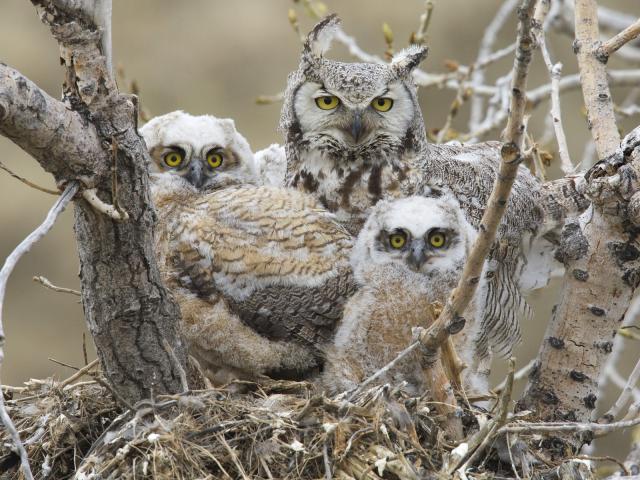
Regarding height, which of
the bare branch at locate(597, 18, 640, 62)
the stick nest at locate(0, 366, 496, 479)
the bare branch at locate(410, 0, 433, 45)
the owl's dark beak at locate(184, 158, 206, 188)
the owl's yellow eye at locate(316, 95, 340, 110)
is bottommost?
the stick nest at locate(0, 366, 496, 479)

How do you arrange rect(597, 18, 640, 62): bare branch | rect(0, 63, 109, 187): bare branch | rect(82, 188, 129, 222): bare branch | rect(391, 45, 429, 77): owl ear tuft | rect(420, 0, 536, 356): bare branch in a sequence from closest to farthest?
rect(420, 0, 536, 356): bare branch < rect(0, 63, 109, 187): bare branch < rect(82, 188, 129, 222): bare branch < rect(597, 18, 640, 62): bare branch < rect(391, 45, 429, 77): owl ear tuft

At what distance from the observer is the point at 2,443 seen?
9.50ft

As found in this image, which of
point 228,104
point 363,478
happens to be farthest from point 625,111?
point 228,104

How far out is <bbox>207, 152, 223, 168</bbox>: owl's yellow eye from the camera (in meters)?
3.61

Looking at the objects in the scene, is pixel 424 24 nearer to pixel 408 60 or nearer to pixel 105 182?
pixel 408 60

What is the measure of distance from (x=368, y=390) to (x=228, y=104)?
5984mm

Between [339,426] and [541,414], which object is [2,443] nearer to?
[339,426]

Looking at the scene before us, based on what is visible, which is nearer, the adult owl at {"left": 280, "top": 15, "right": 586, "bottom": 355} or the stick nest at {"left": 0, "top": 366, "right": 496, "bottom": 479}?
the stick nest at {"left": 0, "top": 366, "right": 496, "bottom": 479}

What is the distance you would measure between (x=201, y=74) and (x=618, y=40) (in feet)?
18.9

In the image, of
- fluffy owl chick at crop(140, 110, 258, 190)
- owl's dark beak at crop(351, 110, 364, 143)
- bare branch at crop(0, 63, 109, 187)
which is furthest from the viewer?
fluffy owl chick at crop(140, 110, 258, 190)

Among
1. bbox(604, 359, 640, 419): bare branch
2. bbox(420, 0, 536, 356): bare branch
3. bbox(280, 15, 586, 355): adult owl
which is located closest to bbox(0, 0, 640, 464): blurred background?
bbox(280, 15, 586, 355): adult owl

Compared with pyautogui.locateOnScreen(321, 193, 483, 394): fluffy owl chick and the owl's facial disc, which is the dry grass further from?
the owl's facial disc

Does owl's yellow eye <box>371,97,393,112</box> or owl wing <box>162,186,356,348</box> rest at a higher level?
owl's yellow eye <box>371,97,393,112</box>

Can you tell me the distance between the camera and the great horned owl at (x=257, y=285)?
3.12 metres
